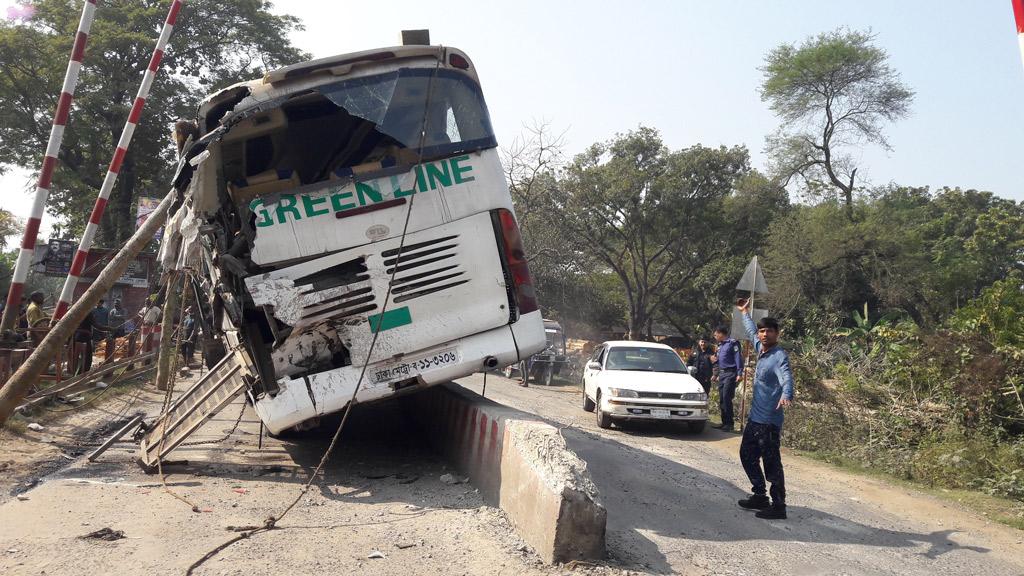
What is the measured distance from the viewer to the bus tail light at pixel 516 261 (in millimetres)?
7375

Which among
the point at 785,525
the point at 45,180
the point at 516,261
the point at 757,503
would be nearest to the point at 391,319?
the point at 516,261

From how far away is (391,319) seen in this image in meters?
7.06

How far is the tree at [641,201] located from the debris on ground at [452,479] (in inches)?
961

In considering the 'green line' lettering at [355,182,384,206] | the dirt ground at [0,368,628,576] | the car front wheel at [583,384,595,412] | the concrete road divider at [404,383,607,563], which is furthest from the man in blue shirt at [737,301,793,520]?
the car front wheel at [583,384,595,412]

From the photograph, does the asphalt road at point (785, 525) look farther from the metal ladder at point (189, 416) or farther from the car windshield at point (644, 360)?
the car windshield at point (644, 360)

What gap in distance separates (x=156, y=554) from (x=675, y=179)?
28.8 meters

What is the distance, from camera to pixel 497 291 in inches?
289

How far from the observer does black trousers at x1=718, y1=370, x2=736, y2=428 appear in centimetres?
1338

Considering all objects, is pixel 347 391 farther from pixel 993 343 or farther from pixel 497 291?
pixel 993 343

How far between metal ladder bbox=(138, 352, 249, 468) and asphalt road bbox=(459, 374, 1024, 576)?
3.57 metres

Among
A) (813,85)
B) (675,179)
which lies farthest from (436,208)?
(813,85)

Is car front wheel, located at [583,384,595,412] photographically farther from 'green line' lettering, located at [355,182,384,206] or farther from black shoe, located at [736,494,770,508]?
'green line' lettering, located at [355,182,384,206]

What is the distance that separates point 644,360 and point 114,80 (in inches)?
899

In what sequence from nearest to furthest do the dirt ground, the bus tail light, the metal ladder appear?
the dirt ground → the bus tail light → the metal ladder
